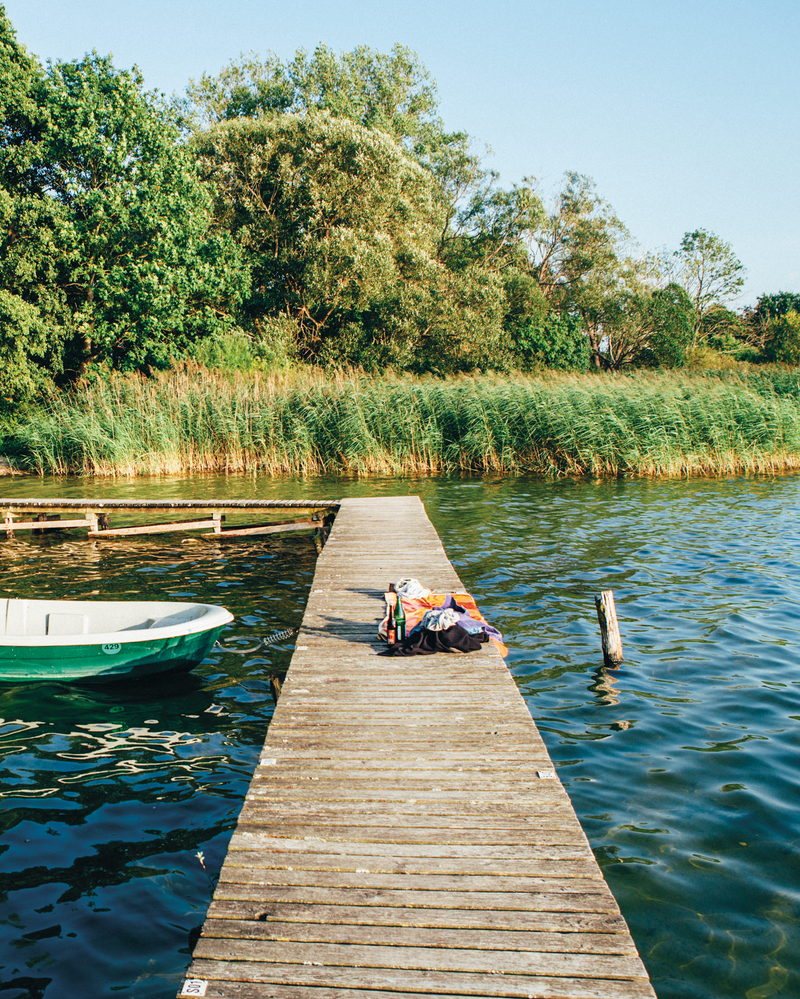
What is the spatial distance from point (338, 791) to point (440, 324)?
101 ft

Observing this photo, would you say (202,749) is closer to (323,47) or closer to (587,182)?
(323,47)

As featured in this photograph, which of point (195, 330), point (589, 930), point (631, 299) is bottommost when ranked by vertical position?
point (589, 930)

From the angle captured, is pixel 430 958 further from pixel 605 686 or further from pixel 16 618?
pixel 16 618

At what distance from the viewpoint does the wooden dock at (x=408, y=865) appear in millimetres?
2557

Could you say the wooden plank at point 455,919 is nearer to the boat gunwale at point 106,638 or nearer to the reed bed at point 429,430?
the boat gunwale at point 106,638

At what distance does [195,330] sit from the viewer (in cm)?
2608

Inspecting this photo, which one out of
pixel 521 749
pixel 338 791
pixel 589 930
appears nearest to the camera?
pixel 589 930

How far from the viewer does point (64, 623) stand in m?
6.84

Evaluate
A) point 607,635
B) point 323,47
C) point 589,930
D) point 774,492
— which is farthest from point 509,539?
point 323,47

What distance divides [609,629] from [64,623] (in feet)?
16.0

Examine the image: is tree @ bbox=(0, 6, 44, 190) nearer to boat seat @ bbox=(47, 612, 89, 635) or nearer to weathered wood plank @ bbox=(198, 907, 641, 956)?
boat seat @ bbox=(47, 612, 89, 635)

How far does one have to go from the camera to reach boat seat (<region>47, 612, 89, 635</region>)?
6805 millimetres

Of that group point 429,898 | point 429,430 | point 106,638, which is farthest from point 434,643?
point 429,430

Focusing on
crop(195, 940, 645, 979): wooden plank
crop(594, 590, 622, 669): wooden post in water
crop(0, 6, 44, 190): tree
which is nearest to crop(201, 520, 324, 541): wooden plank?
crop(594, 590, 622, 669): wooden post in water
